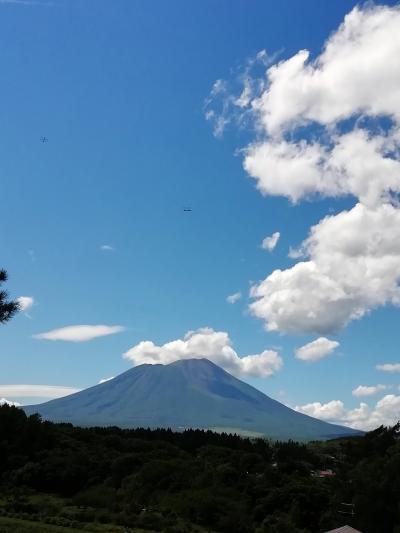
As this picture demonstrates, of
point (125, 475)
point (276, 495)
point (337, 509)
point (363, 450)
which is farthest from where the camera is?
point (363, 450)

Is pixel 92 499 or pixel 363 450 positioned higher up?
pixel 363 450

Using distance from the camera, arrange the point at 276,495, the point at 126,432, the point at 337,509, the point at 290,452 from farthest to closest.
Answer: the point at 126,432 → the point at 290,452 → the point at 276,495 → the point at 337,509

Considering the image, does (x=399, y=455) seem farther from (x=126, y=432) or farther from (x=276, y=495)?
(x=126, y=432)

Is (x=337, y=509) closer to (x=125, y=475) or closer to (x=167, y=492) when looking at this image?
(x=167, y=492)

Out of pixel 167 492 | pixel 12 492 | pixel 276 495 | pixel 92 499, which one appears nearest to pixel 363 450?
pixel 276 495

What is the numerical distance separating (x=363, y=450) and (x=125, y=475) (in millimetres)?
26002

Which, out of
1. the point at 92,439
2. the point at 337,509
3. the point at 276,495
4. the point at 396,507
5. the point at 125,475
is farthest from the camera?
the point at 92,439

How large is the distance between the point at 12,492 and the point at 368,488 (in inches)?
1097

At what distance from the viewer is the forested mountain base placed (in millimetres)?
37094

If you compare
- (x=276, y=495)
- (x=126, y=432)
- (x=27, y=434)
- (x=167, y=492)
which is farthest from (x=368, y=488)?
(x=126, y=432)

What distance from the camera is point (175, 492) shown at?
4762cm

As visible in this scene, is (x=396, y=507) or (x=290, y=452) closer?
(x=396, y=507)

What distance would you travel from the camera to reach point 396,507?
3853 centimetres

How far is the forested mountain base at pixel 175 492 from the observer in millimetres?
37094
